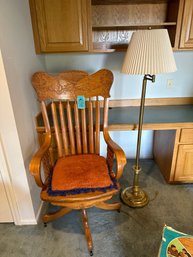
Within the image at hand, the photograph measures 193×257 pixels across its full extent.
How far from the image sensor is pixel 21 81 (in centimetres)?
136

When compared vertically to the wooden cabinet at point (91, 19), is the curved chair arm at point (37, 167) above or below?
below

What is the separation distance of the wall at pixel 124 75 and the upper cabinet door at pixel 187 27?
1.15 ft

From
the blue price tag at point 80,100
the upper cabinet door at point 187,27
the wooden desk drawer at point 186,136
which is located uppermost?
the upper cabinet door at point 187,27

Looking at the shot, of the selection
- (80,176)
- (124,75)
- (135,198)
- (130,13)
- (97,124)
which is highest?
(130,13)

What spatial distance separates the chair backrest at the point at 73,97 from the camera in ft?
4.81

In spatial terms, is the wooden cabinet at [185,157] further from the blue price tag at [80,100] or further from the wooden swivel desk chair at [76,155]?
the blue price tag at [80,100]

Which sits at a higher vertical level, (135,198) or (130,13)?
(130,13)

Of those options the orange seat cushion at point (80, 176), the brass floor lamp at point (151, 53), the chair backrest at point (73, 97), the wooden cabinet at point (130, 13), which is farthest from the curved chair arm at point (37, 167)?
the wooden cabinet at point (130, 13)

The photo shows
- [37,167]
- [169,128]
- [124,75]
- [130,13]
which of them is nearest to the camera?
[37,167]

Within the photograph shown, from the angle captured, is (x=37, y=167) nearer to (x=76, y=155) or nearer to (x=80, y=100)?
(x=76, y=155)

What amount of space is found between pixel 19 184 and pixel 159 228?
3.84 ft

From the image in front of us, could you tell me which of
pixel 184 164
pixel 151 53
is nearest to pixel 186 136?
pixel 184 164

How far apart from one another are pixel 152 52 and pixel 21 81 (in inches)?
36.8

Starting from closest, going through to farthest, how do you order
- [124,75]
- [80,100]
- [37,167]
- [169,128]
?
1. [37,167]
2. [80,100]
3. [169,128]
4. [124,75]
